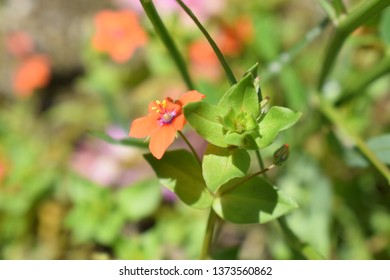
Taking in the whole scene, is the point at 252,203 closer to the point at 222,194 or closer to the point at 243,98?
the point at 222,194

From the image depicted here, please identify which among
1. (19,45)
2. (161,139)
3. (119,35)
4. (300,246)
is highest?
(19,45)

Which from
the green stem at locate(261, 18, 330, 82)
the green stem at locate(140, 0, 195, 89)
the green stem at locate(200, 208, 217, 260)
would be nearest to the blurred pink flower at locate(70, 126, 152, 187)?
the green stem at locate(261, 18, 330, 82)

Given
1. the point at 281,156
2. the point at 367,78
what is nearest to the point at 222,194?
the point at 281,156

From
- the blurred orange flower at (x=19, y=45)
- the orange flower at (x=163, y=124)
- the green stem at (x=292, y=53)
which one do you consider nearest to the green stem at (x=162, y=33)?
the orange flower at (x=163, y=124)

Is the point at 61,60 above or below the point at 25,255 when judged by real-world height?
above

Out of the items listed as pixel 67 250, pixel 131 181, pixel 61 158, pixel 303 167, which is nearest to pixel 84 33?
pixel 61 158

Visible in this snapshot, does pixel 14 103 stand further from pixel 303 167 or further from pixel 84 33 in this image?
pixel 303 167
